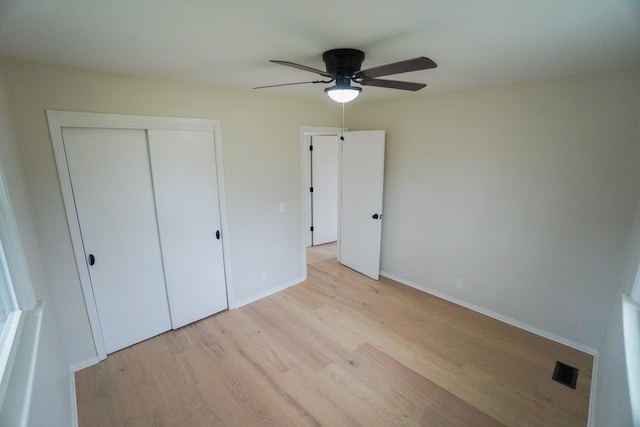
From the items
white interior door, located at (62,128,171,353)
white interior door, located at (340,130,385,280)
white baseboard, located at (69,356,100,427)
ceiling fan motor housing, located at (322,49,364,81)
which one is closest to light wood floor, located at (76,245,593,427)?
white baseboard, located at (69,356,100,427)

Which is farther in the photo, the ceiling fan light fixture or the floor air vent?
the floor air vent

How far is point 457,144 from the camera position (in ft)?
10.2

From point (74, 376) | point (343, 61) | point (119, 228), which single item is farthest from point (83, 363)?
point (343, 61)

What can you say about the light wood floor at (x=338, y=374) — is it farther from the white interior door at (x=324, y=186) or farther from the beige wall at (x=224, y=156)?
the white interior door at (x=324, y=186)

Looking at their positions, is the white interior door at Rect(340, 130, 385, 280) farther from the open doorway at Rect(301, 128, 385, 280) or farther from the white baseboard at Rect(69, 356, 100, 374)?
the white baseboard at Rect(69, 356, 100, 374)

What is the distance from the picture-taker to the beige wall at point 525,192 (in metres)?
2.28

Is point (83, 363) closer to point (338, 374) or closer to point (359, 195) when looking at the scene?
point (338, 374)

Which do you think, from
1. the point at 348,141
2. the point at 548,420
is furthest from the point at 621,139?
the point at 348,141

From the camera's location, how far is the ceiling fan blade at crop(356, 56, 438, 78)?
1.35m

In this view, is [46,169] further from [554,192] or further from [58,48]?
[554,192]

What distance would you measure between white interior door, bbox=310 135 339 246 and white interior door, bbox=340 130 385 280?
1.03m

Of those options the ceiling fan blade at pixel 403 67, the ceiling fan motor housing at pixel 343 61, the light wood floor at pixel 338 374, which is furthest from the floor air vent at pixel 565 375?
the ceiling fan motor housing at pixel 343 61

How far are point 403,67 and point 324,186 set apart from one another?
386 cm

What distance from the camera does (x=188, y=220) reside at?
2830 mm
